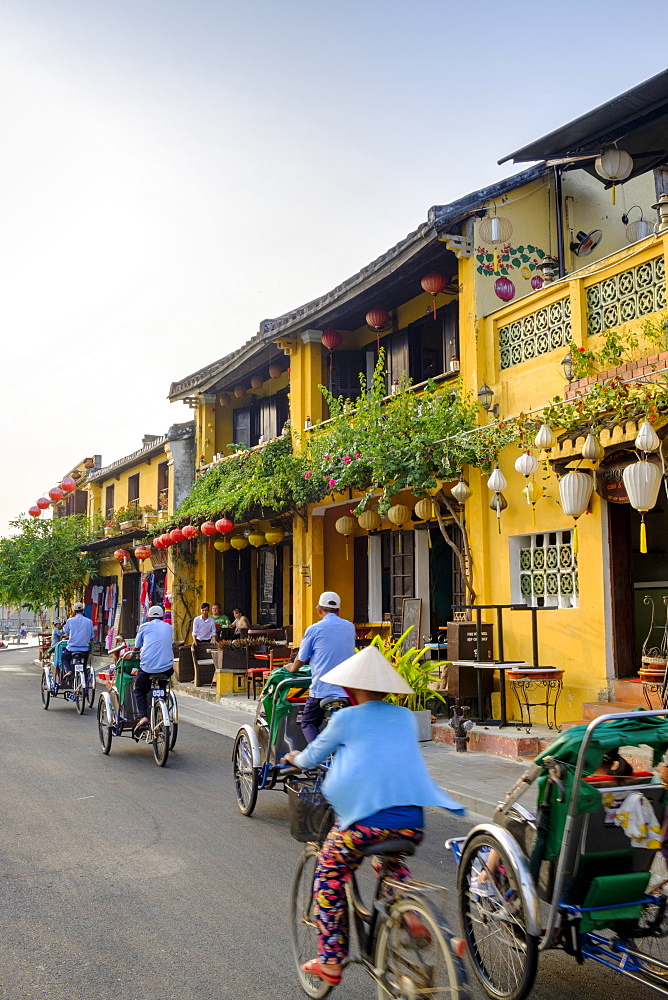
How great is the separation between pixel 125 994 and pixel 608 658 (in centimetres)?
745

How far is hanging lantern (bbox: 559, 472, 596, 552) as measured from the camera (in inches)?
388

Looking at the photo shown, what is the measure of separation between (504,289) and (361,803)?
33.5ft

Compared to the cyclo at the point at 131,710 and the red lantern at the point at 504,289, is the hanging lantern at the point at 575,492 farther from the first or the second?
the cyclo at the point at 131,710

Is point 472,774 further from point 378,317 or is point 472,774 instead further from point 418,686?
point 378,317

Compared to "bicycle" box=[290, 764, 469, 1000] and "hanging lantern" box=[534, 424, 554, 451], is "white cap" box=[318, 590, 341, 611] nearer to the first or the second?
"hanging lantern" box=[534, 424, 554, 451]

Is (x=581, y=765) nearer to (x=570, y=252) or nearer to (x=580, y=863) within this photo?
(x=580, y=863)

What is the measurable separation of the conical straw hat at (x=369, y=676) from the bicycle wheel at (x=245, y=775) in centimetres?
380

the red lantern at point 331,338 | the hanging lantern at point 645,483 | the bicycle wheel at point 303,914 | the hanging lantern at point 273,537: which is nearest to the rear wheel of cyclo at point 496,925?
the bicycle wheel at point 303,914

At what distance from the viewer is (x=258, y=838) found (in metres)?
6.87

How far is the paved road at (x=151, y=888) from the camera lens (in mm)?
4227

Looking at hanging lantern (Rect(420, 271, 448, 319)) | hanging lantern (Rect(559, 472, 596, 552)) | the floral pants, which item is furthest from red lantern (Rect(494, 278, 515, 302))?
the floral pants

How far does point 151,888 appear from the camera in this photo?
18.3 feet

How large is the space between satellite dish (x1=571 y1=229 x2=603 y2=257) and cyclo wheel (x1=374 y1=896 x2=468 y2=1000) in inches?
464

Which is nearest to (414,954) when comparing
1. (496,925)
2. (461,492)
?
(496,925)
